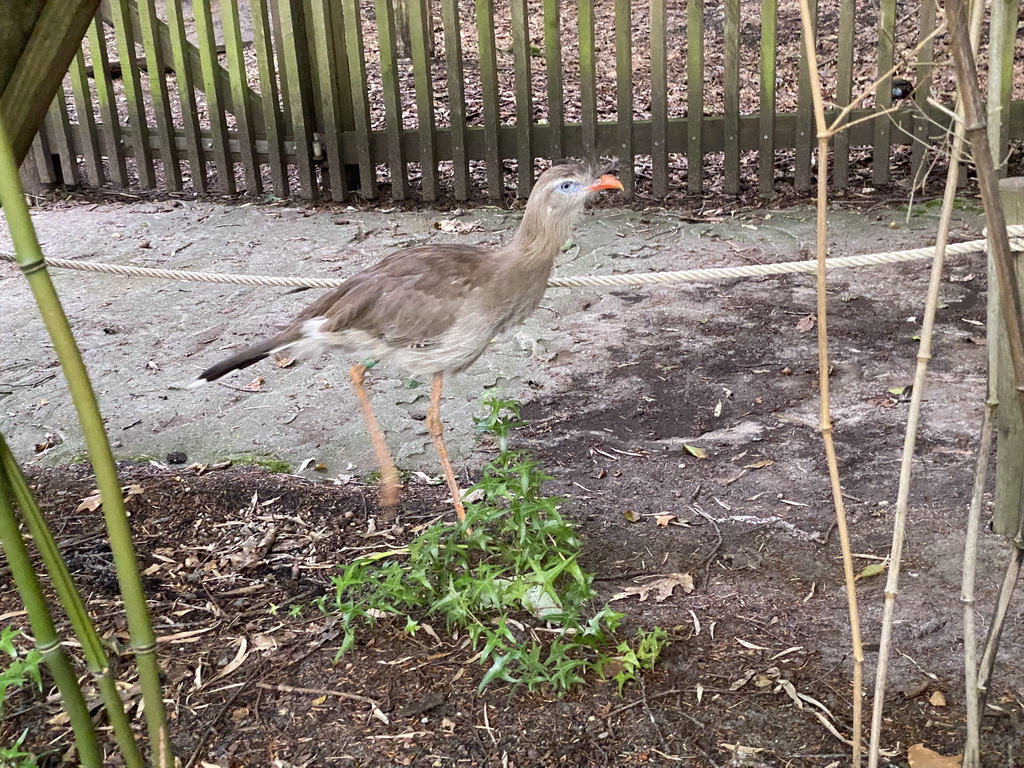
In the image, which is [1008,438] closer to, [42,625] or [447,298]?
[447,298]

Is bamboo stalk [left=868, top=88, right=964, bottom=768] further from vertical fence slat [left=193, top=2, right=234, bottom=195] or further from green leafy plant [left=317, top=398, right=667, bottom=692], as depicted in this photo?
vertical fence slat [left=193, top=2, right=234, bottom=195]

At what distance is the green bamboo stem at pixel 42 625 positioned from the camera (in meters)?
1.46

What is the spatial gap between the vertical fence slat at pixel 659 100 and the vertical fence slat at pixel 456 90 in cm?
127

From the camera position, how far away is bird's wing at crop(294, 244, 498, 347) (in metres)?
3.25

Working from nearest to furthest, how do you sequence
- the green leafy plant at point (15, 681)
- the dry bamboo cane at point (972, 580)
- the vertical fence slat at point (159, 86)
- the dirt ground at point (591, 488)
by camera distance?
the dry bamboo cane at point (972, 580) < the green leafy plant at point (15, 681) < the dirt ground at point (591, 488) < the vertical fence slat at point (159, 86)

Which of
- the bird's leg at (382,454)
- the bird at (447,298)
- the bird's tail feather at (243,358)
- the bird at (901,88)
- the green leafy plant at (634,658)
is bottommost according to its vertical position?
the green leafy plant at (634,658)

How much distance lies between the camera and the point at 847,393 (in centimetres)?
424

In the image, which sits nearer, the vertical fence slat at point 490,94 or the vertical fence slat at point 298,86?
the vertical fence slat at point 490,94

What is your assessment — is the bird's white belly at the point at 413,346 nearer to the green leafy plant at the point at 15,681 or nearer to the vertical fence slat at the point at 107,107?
the green leafy plant at the point at 15,681

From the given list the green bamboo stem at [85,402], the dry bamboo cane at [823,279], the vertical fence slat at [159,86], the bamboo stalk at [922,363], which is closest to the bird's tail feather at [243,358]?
the green bamboo stem at [85,402]

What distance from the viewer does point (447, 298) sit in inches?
128

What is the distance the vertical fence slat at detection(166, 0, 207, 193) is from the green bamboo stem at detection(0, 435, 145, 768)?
6.10 m

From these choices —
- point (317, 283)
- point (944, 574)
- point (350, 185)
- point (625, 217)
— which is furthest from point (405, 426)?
point (350, 185)

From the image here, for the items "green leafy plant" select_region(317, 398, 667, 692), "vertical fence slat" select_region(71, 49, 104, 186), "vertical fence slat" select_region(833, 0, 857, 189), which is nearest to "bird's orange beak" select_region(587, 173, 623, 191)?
"green leafy plant" select_region(317, 398, 667, 692)
